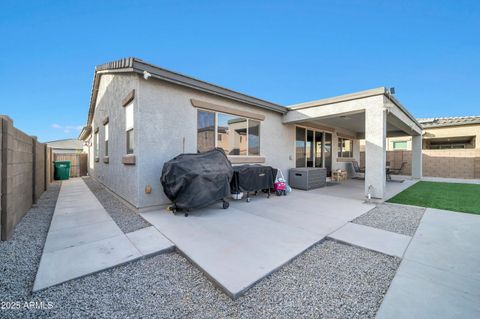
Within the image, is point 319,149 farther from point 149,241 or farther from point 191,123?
point 149,241

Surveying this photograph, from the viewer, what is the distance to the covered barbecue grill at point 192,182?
4.34 meters

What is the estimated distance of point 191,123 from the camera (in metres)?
5.55

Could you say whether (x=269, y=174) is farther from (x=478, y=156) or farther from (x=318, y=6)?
(x=478, y=156)

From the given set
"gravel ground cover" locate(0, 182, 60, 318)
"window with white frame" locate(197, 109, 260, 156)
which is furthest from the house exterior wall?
Answer: "window with white frame" locate(197, 109, 260, 156)

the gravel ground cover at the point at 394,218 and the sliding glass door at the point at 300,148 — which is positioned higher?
the sliding glass door at the point at 300,148

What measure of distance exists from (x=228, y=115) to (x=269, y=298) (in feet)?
17.8

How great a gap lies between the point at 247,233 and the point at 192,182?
5.63 feet

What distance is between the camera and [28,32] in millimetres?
8977

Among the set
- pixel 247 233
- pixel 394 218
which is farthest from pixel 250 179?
pixel 394 218

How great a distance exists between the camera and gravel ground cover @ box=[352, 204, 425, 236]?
3781mm

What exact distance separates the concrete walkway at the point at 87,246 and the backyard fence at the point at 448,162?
1832cm

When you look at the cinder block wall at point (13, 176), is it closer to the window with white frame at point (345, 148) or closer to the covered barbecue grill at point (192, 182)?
the covered barbecue grill at point (192, 182)

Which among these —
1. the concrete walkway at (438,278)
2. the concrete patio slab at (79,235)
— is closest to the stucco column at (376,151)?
the concrete walkway at (438,278)

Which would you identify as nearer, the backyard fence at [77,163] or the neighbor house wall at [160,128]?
the neighbor house wall at [160,128]
